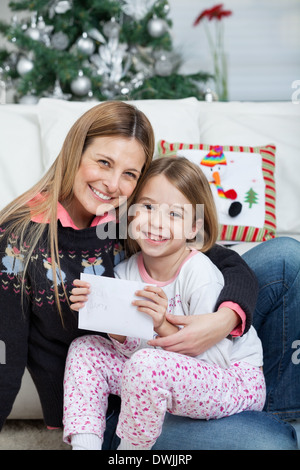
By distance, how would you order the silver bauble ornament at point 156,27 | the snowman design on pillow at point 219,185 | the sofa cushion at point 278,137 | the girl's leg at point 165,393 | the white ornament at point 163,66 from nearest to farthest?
the girl's leg at point 165,393
the snowman design on pillow at point 219,185
the sofa cushion at point 278,137
the silver bauble ornament at point 156,27
the white ornament at point 163,66

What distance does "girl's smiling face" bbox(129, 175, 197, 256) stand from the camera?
127cm

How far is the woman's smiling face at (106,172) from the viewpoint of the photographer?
4.05 feet

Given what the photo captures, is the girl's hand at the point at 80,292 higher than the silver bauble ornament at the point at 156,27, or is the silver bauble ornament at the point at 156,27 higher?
the silver bauble ornament at the point at 156,27

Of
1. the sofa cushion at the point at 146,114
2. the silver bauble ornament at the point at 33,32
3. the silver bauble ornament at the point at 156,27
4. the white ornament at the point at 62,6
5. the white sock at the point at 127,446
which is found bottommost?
the white sock at the point at 127,446

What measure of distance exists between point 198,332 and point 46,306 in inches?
14.2

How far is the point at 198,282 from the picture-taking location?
120cm

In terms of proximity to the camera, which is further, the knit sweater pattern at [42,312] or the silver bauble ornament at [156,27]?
the silver bauble ornament at [156,27]

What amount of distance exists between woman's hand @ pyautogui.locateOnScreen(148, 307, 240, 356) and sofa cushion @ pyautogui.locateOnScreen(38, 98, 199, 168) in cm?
94

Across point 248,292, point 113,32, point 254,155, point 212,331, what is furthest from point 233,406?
point 113,32

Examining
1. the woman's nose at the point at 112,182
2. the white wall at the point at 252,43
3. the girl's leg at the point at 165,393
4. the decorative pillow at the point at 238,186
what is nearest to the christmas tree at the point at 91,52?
the white wall at the point at 252,43

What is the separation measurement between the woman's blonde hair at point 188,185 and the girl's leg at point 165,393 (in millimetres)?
411

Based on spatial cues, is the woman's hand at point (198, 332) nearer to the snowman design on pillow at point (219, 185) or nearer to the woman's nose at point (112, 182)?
the woman's nose at point (112, 182)

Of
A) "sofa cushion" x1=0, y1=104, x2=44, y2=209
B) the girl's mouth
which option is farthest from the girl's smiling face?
"sofa cushion" x1=0, y1=104, x2=44, y2=209

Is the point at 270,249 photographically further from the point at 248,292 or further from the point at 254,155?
the point at 254,155
